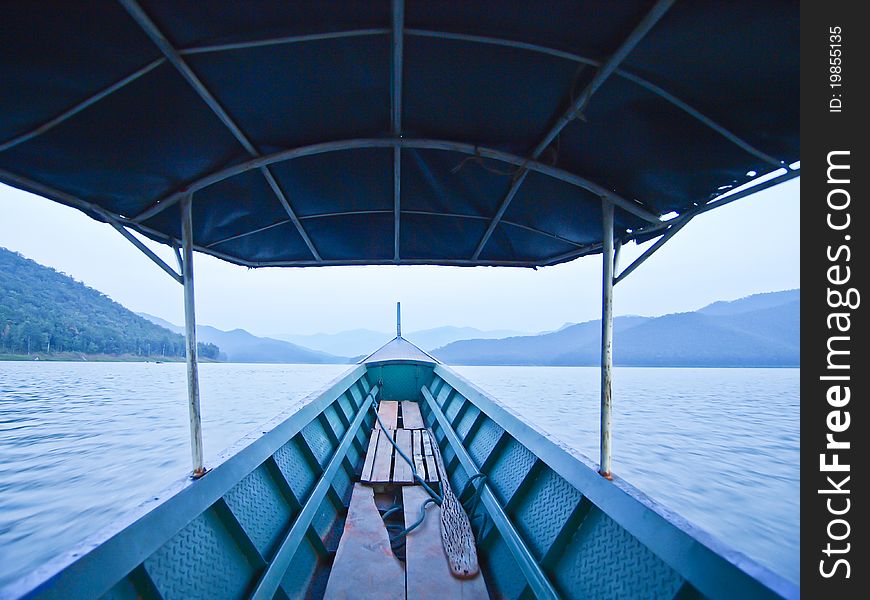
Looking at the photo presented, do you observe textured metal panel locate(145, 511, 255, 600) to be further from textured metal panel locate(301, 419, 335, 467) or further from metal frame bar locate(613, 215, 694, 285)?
metal frame bar locate(613, 215, 694, 285)

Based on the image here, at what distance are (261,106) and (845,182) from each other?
2.50m

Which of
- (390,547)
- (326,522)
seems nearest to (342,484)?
(326,522)

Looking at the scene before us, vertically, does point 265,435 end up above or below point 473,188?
below

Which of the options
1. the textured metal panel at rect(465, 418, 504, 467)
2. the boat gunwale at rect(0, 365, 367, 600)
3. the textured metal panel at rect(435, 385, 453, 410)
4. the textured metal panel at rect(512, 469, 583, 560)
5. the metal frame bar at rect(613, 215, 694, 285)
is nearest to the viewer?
the boat gunwale at rect(0, 365, 367, 600)

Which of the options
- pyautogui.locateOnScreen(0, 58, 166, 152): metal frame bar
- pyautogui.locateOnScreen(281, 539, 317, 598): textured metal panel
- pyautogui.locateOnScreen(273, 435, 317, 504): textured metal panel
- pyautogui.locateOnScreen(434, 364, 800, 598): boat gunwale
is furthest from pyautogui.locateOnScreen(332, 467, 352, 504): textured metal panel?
pyautogui.locateOnScreen(0, 58, 166, 152): metal frame bar

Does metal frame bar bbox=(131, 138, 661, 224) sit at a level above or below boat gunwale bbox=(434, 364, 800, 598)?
above

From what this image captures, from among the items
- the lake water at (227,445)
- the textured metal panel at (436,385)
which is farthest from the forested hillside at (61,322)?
the textured metal panel at (436,385)

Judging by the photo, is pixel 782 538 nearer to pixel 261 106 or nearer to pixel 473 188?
pixel 473 188

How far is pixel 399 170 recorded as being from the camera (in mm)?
2316

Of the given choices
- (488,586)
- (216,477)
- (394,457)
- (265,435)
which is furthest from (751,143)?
(394,457)

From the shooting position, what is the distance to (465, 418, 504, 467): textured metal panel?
147 inches

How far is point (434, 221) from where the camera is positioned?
10.1 ft

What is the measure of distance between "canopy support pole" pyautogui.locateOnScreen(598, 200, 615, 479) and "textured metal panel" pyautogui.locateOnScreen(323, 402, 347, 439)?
3092 mm

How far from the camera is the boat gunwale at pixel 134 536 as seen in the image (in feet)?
4.01
